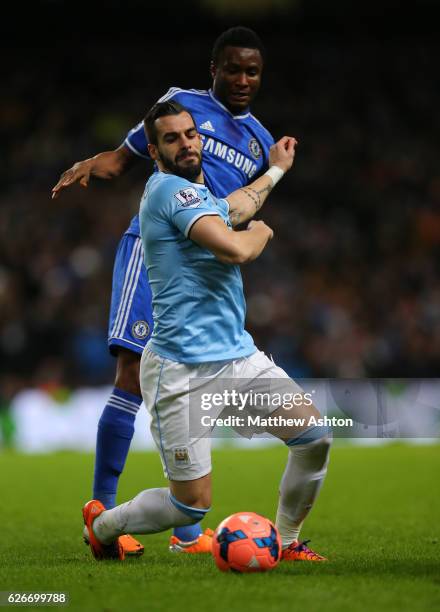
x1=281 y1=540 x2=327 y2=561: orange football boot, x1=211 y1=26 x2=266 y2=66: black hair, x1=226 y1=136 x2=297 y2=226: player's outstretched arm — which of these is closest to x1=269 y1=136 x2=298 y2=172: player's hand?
x1=226 y1=136 x2=297 y2=226: player's outstretched arm

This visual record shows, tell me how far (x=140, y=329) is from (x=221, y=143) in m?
1.07

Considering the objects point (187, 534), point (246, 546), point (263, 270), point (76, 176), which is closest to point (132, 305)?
point (76, 176)

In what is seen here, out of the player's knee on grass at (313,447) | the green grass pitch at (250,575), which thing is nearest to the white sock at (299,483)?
the player's knee on grass at (313,447)

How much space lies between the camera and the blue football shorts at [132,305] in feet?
18.4

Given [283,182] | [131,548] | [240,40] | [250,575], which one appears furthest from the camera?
[283,182]

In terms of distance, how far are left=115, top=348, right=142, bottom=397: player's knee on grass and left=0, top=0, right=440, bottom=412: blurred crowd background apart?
8457 millimetres

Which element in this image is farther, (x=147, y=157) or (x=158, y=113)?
(x=147, y=157)

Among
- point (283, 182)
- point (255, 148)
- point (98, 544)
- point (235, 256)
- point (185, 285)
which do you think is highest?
point (283, 182)

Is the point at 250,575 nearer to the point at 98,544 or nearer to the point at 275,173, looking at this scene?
the point at 98,544

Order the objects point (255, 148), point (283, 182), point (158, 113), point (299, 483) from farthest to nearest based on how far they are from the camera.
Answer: point (283, 182) < point (255, 148) < point (299, 483) < point (158, 113)

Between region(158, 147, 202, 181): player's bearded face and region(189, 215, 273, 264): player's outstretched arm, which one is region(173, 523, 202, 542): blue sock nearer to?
region(189, 215, 273, 264): player's outstretched arm

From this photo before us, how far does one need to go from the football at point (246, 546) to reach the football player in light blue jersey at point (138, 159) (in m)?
1.01

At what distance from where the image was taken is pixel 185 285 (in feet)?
15.5

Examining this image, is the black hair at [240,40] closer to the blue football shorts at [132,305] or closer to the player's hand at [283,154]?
the player's hand at [283,154]
